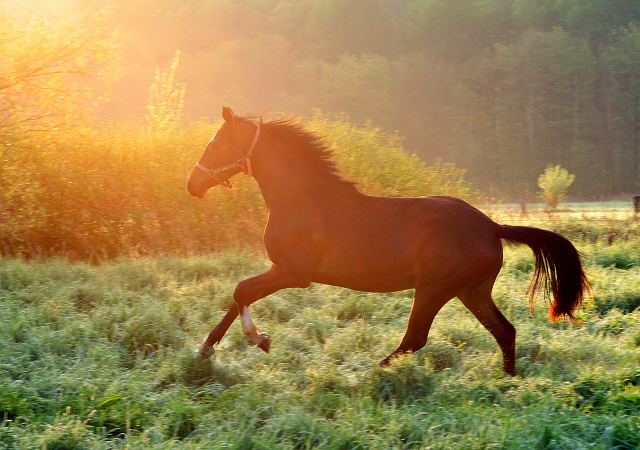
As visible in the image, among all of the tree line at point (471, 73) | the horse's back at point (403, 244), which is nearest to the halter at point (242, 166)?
the horse's back at point (403, 244)

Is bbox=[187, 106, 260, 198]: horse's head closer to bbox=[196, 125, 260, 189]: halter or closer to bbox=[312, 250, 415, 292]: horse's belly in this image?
bbox=[196, 125, 260, 189]: halter

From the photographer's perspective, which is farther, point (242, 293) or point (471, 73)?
point (471, 73)

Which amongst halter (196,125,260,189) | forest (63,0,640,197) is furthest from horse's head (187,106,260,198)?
forest (63,0,640,197)

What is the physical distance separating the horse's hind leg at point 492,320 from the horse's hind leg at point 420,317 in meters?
0.30

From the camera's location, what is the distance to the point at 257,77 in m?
43.1

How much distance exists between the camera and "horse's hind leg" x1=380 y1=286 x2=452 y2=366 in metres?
4.29

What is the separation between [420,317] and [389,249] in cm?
59

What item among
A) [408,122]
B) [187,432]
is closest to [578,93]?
[408,122]

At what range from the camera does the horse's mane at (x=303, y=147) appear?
4.87 metres

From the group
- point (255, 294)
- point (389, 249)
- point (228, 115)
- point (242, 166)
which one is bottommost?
point (255, 294)

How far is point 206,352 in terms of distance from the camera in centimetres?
444

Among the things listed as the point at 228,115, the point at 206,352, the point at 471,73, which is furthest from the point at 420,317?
the point at 471,73

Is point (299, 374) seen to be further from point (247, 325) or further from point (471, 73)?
point (471, 73)

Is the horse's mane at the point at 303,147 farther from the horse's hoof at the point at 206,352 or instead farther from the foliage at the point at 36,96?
the foliage at the point at 36,96
